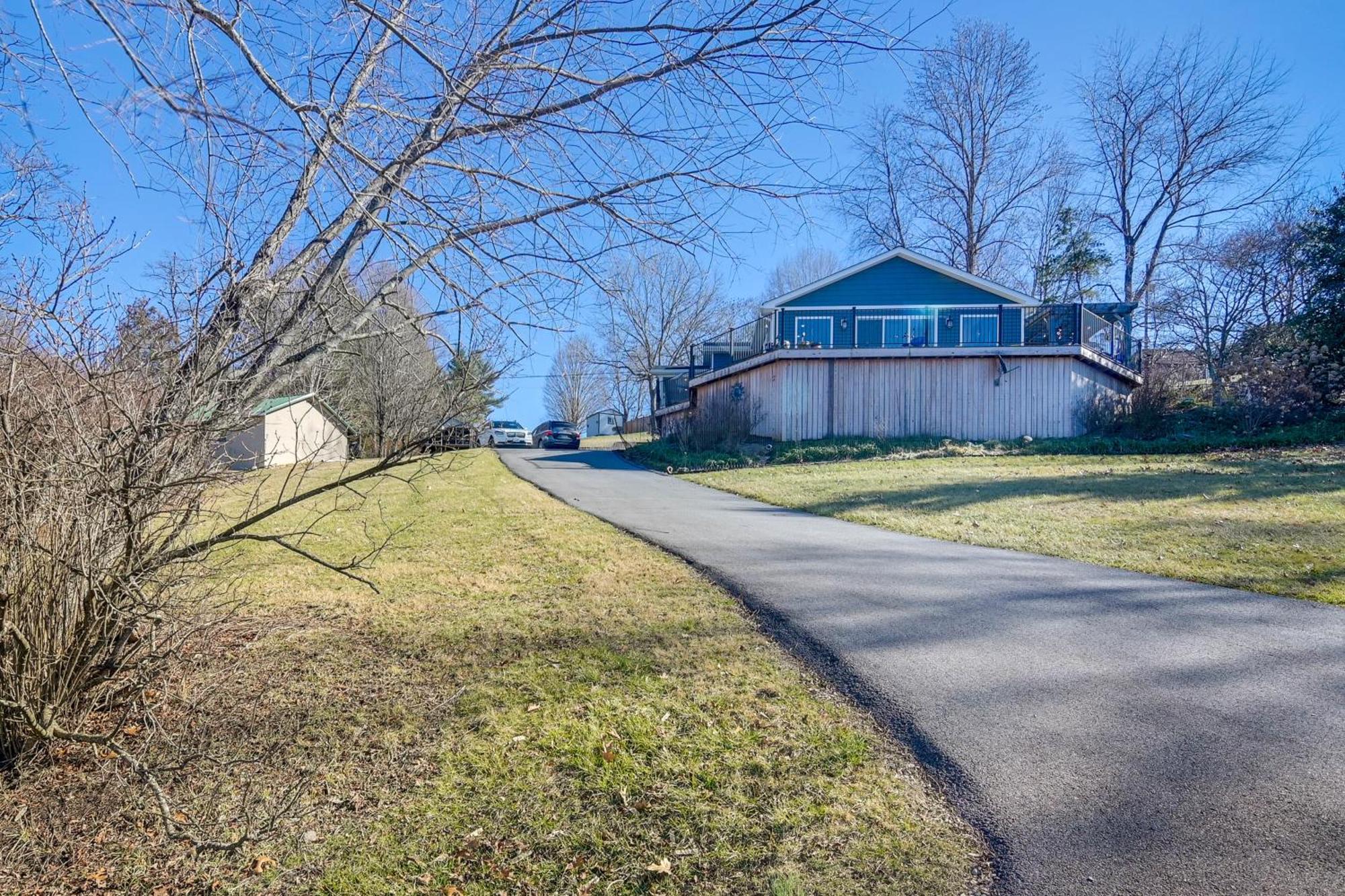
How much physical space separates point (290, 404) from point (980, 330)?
2118cm

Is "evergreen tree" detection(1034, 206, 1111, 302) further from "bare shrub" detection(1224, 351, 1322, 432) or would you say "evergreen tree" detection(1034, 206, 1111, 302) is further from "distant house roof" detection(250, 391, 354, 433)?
"distant house roof" detection(250, 391, 354, 433)

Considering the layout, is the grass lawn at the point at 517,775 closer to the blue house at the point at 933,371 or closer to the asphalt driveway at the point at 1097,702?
the asphalt driveway at the point at 1097,702

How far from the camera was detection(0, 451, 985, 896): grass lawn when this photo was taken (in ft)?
7.86

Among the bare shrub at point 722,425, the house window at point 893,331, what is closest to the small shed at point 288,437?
the bare shrub at point 722,425

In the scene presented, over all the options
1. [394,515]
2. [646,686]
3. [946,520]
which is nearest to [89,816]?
[646,686]

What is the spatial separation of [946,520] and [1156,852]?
751 centimetres

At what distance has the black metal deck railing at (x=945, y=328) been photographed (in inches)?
822

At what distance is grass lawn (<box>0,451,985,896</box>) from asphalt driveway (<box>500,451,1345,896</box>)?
32 centimetres

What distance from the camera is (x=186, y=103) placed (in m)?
2.73

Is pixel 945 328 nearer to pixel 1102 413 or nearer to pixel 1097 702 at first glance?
pixel 1102 413

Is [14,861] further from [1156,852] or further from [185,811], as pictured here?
[1156,852]

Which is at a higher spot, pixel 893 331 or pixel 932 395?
pixel 893 331

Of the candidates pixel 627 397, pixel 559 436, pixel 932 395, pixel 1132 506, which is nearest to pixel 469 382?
pixel 1132 506

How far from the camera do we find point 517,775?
2947 millimetres
